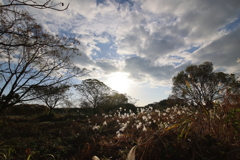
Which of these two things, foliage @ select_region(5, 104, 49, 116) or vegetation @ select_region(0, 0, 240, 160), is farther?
foliage @ select_region(5, 104, 49, 116)

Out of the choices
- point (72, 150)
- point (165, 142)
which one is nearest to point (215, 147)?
point (165, 142)

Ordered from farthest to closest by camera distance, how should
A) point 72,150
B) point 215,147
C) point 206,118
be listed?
point 72,150, point 206,118, point 215,147

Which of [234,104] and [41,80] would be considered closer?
[234,104]

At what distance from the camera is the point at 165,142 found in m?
1.48

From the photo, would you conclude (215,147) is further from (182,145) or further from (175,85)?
(175,85)

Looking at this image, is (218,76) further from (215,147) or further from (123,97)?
(215,147)

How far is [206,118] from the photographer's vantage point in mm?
1972

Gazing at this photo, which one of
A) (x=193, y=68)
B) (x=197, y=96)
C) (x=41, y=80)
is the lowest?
(x=197, y=96)

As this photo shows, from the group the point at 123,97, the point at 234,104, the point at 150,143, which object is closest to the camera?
the point at 150,143

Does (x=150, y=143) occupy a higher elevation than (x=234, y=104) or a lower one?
lower

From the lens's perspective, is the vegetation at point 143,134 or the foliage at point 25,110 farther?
the foliage at point 25,110

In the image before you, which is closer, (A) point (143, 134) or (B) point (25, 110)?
(A) point (143, 134)

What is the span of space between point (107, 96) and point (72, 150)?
56.4 feet

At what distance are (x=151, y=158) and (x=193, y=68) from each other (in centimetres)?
2503
